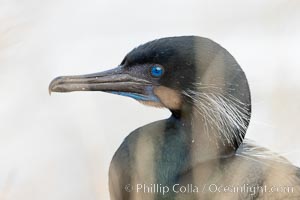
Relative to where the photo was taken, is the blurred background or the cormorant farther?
the blurred background

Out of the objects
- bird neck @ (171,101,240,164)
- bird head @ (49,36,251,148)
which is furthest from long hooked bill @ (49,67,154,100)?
bird neck @ (171,101,240,164)

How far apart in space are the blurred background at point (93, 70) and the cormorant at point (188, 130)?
5.0 inches

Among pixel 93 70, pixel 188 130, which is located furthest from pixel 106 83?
pixel 93 70

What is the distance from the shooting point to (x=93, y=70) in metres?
2.73

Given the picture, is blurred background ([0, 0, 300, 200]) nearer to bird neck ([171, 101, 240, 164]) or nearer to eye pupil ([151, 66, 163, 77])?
bird neck ([171, 101, 240, 164])

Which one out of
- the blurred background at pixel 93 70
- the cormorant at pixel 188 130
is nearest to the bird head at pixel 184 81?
the cormorant at pixel 188 130

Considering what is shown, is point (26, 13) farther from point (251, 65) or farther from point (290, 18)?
point (251, 65)

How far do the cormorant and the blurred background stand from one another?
0.13 metres

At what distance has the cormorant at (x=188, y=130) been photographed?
1.99 meters

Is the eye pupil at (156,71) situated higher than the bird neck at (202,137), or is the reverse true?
the eye pupil at (156,71)

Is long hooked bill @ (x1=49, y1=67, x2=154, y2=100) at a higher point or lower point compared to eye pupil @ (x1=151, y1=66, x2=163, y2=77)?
lower

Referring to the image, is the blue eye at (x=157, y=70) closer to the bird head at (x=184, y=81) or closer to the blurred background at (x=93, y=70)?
the bird head at (x=184, y=81)

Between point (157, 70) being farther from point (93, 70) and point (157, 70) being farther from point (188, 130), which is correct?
point (93, 70)

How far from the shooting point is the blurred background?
212 centimetres
